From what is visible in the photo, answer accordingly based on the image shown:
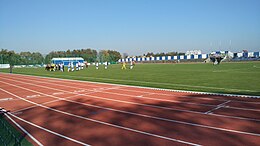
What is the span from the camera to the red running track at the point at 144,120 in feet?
17.1

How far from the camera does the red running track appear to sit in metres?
5.21

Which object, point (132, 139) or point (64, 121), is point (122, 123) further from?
point (64, 121)

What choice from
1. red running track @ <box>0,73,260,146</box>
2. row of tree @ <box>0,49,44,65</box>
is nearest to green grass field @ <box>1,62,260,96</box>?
red running track @ <box>0,73,260,146</box>

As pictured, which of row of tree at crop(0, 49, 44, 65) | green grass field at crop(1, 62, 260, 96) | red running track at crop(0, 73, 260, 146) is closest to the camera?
red running track at crop(0, 73, 260, 146)

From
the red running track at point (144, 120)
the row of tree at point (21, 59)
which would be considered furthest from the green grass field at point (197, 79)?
the row of tree at point (21, 59)

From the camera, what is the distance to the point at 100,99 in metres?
10.4

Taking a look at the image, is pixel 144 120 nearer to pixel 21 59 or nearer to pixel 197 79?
pixel 197 79

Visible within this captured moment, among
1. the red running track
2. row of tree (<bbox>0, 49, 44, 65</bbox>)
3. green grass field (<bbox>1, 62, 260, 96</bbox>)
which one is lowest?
the red running track

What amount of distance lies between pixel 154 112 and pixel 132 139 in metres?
2.54

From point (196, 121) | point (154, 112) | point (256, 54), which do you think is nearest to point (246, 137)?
point (196, 121)

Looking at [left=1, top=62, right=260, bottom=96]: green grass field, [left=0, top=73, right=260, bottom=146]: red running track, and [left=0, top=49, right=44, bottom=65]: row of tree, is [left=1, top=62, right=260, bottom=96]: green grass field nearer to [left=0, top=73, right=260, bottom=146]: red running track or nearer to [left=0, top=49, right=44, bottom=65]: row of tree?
[left=0, top=73, right=260, bottom=146]: red running track

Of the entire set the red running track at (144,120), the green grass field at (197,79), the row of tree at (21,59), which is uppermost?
the row of tree at (21,59)

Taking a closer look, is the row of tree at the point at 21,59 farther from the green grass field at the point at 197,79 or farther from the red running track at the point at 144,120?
the red running track at the point at 144,120

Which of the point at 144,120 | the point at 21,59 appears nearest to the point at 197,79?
the point at 144,120
